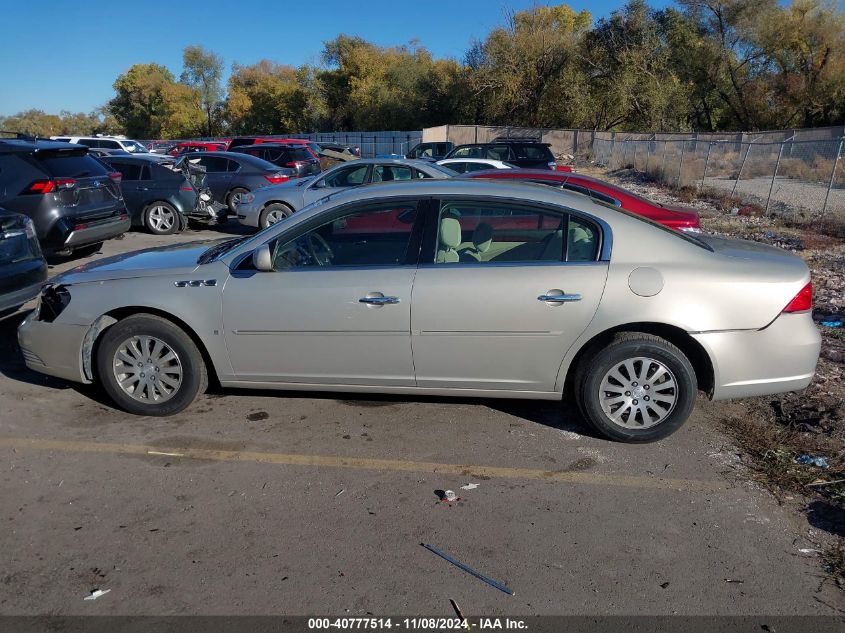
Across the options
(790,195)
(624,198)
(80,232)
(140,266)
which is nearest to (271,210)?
(80,232)

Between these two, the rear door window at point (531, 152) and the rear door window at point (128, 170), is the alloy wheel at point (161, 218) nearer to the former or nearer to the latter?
the rear door window at point (128, 170)

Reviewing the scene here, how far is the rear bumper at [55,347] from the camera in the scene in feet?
15.3

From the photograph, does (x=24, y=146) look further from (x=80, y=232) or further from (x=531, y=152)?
(x=531, y=152)

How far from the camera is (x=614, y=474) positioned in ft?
13.2

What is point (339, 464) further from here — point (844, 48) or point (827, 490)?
point (844, 48)

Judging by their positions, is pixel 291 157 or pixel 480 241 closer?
pixel 480 241

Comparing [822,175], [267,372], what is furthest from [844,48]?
[267,372]

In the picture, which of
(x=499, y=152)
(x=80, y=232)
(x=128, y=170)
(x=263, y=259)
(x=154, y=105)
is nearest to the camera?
(x=263, y=259)

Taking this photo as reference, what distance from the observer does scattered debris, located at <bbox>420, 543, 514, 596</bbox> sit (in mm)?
2996

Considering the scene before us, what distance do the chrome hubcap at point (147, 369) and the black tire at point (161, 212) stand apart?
29.5ft

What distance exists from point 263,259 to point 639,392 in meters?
2.52

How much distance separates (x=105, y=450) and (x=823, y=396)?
507 centimetres

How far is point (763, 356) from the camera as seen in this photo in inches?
165

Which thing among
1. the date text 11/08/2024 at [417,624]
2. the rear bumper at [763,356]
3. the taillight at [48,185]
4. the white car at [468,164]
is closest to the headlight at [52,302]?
the date text 11/08/2024 at [417,624]
